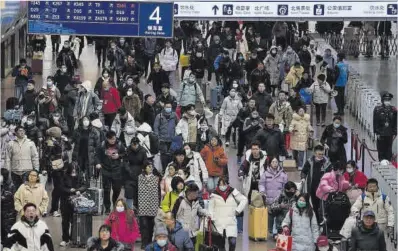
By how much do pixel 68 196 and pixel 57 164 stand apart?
79cm

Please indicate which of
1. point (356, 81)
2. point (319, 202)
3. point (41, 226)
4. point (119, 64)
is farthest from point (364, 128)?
point (41, 226)

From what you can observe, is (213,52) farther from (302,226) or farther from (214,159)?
(302,226)

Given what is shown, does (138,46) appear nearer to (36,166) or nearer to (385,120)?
(385,120)

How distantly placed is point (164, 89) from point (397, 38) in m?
21.5

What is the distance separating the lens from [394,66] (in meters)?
44.5

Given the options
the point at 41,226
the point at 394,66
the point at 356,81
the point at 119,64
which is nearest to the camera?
the point at 41,226

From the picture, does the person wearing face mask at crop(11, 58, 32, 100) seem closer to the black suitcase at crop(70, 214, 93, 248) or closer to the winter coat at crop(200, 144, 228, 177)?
the winter coat at crop(200, 144, 228, 177)

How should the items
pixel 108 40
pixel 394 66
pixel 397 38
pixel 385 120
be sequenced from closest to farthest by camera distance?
pixel 385 120, pixel 108 40, pixel 394 66, pixel 397 38

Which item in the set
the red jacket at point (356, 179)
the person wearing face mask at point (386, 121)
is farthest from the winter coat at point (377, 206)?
the person wearing face mask at point (386, 121)

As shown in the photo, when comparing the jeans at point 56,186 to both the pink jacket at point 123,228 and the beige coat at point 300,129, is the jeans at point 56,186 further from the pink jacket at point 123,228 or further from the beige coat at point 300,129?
the beige coat at point 300,129

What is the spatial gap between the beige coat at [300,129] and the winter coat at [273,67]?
832cm

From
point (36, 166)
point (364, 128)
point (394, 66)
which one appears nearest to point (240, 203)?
point (36, 166)

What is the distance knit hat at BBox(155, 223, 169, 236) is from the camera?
1807cm

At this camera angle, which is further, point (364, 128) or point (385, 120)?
→ point (364, 128)
